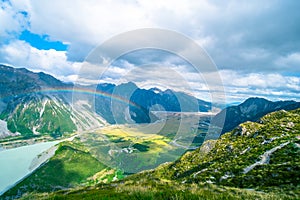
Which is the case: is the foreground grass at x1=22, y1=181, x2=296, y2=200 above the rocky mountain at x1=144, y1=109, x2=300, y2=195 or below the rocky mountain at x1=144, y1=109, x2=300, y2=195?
above

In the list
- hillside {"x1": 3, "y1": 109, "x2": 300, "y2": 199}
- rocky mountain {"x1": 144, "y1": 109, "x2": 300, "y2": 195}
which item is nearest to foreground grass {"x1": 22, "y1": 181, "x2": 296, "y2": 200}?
hillside {"x1": 3, "y1": 109, "x2": 300, "y2": 199}

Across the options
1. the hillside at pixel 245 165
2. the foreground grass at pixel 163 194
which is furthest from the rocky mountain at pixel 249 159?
the foreground grass at pixel 163 194

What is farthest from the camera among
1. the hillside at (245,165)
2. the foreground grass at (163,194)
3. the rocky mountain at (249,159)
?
the rocky mountain at (249,159)

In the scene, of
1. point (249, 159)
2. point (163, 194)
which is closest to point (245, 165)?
point (249, 159)

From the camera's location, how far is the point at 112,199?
20.6 feet

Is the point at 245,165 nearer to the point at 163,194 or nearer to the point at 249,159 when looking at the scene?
the point at 249,159

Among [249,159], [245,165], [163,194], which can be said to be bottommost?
[249,159]

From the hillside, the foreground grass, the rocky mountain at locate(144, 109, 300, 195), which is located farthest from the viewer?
the rocky mountain at locate(144, 109, 300, 195)

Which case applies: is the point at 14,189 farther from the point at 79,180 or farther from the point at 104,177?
the point at 104,177

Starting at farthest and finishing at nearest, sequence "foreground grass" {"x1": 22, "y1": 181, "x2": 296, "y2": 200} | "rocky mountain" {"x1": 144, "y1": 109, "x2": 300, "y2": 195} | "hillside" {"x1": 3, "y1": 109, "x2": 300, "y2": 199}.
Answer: "rocky mountain" {"x1": 144, "y1": 109, "x2": 300, "y2": 195}, "hillside" {"x1": 3, "y1": 109, "x2": 300, "y2": 199}, "foreground grass" {"x1": 22, "y1": 181, "x2": 296, "y2": 200}

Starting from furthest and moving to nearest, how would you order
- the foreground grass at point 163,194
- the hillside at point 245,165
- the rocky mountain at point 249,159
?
the rocky mountain at point 249,159 → the hillside at point 245,165 → the foreground grass at point 163,194

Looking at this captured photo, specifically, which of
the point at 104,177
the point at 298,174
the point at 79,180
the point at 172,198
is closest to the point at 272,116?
the point at 298,174

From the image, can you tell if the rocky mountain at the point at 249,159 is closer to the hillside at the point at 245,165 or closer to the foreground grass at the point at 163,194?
the hillside at the point at 245,165

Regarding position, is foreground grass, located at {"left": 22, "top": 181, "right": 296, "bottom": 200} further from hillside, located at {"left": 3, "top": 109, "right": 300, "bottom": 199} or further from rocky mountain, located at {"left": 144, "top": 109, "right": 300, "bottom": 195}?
rocky mountain, located at {"left": 144, "top": 109, "right": 300, "bottom": 195}
